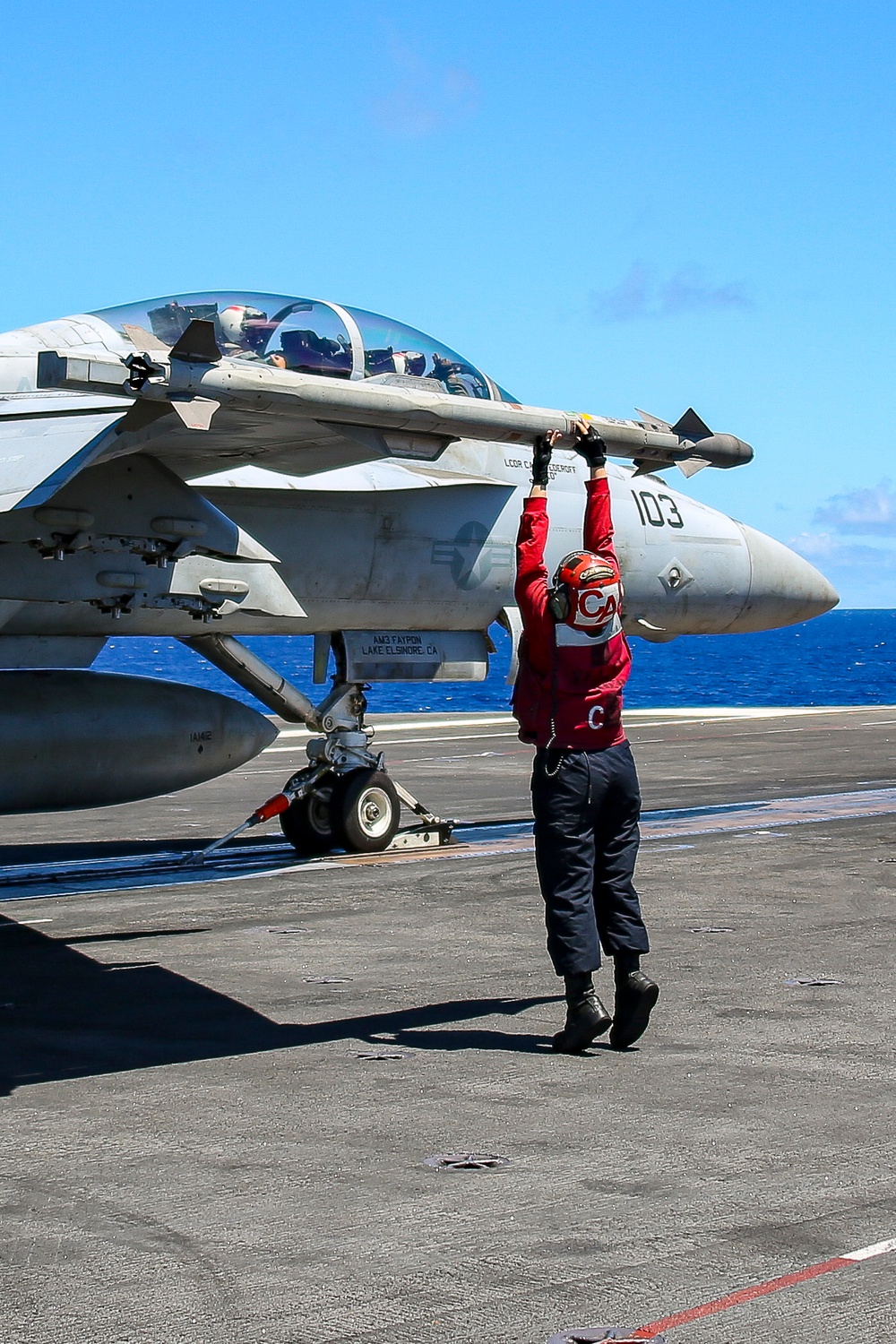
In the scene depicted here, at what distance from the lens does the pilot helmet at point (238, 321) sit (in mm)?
11586

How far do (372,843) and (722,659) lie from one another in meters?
135

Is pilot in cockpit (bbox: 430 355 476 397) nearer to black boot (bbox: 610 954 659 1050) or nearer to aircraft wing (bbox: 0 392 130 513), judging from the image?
aircraft wing (bbox: 0 392 130 513)

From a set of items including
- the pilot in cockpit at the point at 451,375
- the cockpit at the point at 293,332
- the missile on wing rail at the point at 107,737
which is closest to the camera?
the missile on wing rail at the point at 107,737

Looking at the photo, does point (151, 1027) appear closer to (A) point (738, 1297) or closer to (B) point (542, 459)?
(B) point (542, 459)

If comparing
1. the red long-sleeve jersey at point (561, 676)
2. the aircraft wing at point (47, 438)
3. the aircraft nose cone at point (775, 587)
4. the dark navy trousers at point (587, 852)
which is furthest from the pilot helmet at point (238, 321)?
the aircraft nose cone at point (775, 587)

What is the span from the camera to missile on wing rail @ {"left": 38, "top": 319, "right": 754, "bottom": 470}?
6617 millimetres

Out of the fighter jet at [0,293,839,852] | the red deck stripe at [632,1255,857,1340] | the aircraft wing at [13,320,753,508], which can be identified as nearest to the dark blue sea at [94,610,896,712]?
the fighter jet at [0,293,839,852]

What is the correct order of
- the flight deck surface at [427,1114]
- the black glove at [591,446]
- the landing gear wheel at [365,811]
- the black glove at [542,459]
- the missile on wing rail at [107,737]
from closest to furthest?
the flight deck surface at [427,1114], the black glove at [542,459], the black glove at [591,446], the missile on wing rail at [107,737], the landing gear wheel at [365,811]

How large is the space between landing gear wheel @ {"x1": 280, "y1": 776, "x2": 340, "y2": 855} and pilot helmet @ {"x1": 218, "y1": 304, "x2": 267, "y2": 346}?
442cm

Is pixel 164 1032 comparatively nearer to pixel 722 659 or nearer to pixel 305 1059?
pixel 305 1059

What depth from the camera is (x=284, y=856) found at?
45.7 ft

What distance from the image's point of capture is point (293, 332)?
11844mm

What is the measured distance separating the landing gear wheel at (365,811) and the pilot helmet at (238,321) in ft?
14.4

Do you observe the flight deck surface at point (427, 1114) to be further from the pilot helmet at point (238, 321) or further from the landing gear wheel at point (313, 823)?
the pilot helmet at point (238, 321)
